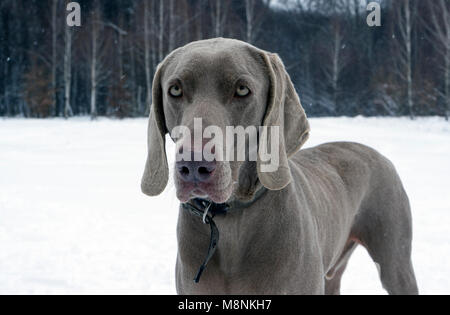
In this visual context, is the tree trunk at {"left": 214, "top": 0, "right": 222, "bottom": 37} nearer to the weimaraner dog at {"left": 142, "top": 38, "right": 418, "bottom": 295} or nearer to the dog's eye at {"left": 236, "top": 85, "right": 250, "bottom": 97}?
the weimaraner dog at {"left": 142, "top": 38, "right": 418, "bottom": 295}

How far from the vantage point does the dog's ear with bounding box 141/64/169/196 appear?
69.7 inches

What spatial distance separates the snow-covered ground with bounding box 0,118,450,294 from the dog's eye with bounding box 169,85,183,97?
406mm

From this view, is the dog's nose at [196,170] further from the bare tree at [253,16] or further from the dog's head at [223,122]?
the bare tree at [253,16]

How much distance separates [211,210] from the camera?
167 centimetres

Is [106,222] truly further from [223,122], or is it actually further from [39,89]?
[39,89]

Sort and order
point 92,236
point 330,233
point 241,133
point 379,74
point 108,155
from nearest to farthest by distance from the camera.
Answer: point 241,133, point 330,233, point 92,236, point 108,155, point 379,74

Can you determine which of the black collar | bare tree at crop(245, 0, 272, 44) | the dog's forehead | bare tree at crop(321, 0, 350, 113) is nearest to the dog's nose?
the black collar

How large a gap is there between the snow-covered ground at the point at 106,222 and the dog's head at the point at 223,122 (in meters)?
0.33

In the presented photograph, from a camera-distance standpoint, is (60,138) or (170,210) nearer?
(170,210)

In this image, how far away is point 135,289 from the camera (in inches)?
119

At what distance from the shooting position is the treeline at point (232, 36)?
48.7 ft

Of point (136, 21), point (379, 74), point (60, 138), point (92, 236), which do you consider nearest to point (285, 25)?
point (379, 74)
